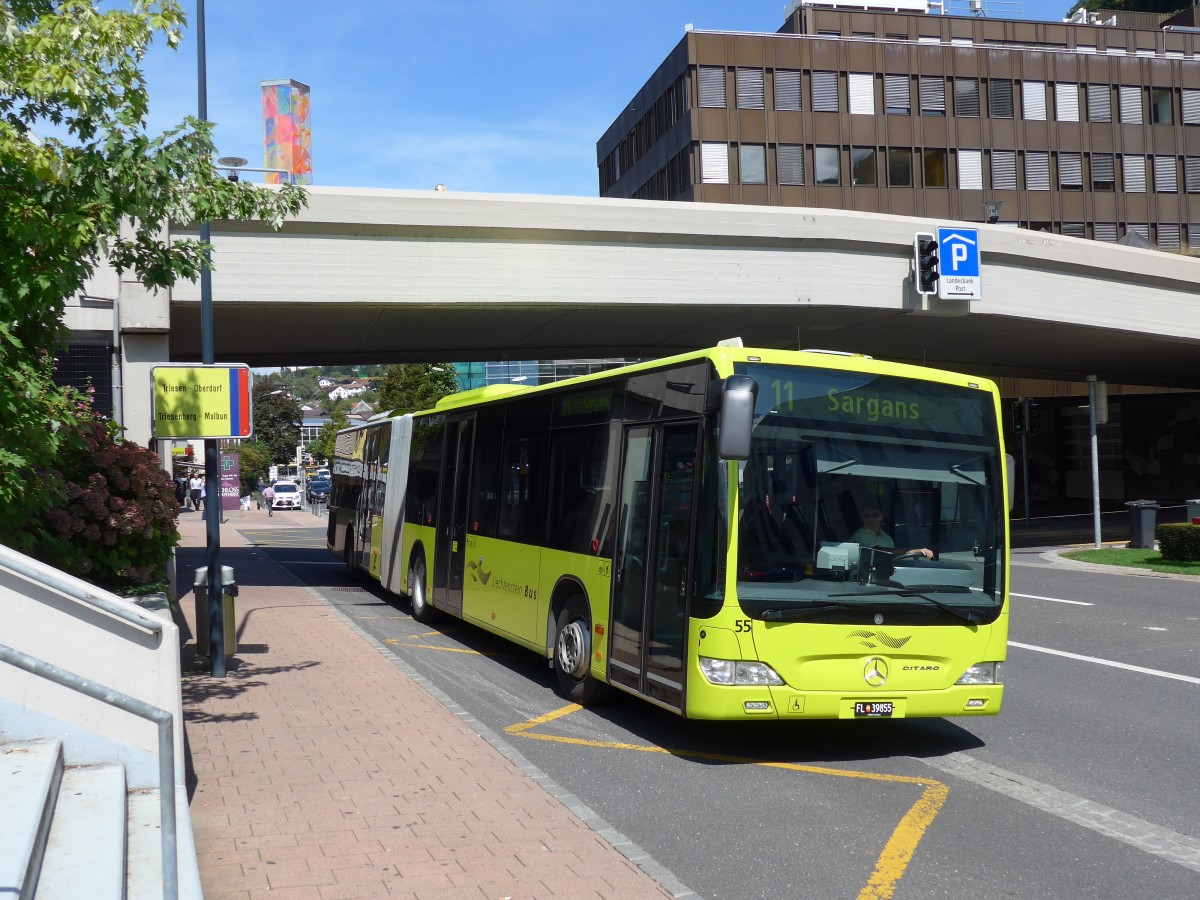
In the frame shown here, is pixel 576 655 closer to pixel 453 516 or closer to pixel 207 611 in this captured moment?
pixel 207 611

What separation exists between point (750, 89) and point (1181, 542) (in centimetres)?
3422

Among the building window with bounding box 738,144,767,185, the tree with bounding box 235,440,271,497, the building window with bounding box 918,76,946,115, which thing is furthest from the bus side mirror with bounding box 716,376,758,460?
the tree with bounding box 235,440,271,497

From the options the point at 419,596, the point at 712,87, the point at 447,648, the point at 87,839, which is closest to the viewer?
the point at 87,839

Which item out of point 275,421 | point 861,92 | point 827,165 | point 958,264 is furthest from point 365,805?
point 275,421

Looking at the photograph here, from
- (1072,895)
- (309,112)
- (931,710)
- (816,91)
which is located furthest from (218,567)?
(816,91)

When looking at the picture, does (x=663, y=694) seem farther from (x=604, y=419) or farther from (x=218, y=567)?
(x=218, y=567)

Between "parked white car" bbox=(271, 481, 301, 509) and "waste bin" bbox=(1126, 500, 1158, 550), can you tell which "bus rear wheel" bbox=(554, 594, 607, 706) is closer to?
"waste bin" bbox=(1126, 500, 1158, 550)

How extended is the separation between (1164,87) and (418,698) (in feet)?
188

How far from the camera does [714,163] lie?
50500mm

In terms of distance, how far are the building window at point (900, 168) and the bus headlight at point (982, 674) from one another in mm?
47466

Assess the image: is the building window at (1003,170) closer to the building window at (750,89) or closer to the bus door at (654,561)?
the building window at (750,89)

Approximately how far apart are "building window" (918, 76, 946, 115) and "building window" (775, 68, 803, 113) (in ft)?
19.7

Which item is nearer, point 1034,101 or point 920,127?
point 920,127

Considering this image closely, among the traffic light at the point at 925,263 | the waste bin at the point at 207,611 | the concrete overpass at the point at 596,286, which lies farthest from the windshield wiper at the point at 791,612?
the traffic light at the point at 925,263
